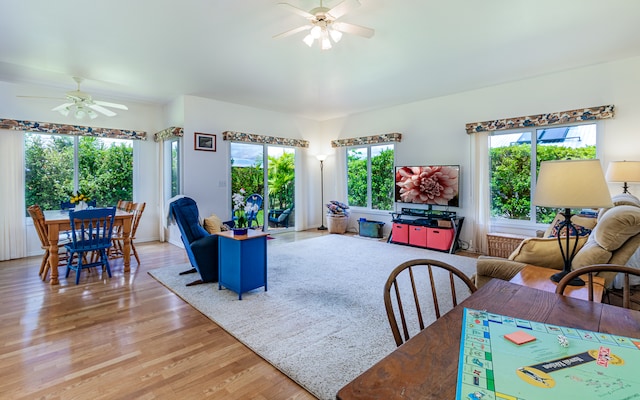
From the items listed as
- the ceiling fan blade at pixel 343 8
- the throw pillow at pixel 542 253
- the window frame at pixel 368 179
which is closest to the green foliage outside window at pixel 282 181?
the window frame at pixel 368 179

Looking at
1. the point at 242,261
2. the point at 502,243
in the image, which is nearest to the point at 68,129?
the point at 242,261

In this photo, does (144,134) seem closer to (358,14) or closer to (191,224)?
(191,224)

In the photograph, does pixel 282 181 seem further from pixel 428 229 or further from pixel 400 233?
pixel 428 229

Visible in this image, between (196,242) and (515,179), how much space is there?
16.0 ft

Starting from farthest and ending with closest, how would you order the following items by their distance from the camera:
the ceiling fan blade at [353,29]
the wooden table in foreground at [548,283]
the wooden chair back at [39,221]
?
the wooden chair back at [39,221] → the ceiling fan blade at [353,29] → the wooden table in foreground at [548,283]

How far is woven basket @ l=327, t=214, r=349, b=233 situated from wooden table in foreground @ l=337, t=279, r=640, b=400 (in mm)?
5557

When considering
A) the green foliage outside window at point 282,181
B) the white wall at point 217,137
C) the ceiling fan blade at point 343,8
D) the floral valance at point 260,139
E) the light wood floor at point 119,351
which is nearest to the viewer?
the light wood floor at point 119,351

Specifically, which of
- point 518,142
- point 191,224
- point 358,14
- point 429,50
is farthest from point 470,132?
point 191,224

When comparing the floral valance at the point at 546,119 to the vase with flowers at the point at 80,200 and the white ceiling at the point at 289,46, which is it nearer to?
the white ceiling at the point at 289,46

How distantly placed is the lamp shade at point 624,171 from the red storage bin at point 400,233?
9.52 ft

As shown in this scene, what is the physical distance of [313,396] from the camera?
1.81m

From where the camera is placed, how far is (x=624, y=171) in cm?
369

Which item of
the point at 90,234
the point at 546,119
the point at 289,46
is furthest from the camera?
the point at 546,119

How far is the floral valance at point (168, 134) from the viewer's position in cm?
546
